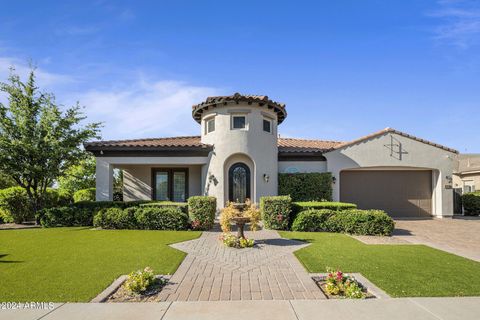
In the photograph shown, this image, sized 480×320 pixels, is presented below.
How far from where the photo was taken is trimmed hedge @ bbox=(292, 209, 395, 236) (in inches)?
449

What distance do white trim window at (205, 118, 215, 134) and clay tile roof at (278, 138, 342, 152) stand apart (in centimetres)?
451

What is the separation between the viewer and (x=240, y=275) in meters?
6.39

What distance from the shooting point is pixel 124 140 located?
17609mm

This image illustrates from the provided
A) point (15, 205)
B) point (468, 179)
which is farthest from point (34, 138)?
point (468, 179)

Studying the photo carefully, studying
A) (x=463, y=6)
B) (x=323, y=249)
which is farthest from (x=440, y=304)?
(x=463, y=6)

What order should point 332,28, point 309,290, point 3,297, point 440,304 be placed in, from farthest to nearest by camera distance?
point 332,28, point 309,290, point 3,297, point 440,304

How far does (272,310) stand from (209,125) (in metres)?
13.5

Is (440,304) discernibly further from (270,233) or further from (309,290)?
(270,233)

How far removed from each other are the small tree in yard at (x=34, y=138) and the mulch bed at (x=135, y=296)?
37.9 ft

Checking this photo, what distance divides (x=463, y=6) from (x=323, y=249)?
28.0ft

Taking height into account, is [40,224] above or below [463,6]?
below

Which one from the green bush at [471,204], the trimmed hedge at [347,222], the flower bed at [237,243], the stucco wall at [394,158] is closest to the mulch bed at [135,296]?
the flower bed at [237,243]

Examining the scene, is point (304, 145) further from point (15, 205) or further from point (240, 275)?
point (15, 205)

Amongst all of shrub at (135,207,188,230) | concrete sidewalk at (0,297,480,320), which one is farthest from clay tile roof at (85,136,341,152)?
concrete sidewalk at (0,297,480,320)
